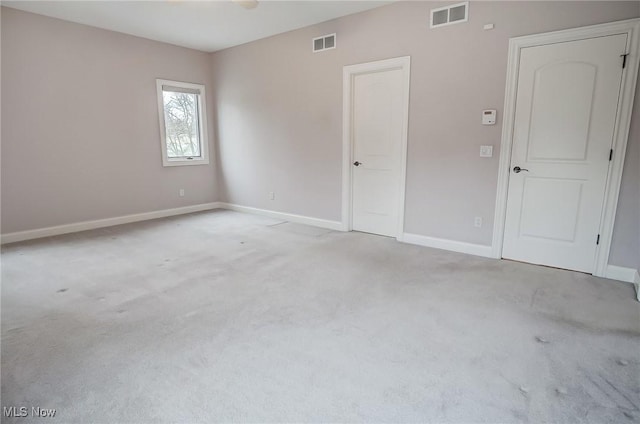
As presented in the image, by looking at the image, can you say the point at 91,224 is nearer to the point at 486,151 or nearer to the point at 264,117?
the point at 264,117

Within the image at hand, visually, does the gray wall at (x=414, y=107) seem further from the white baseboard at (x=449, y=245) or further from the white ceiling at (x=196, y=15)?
the white ceiling at (x=196, y=15)

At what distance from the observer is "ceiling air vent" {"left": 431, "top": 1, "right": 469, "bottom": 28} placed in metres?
3.56

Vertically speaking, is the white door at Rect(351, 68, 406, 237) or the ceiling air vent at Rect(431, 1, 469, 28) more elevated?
the ceiling air vent at Rect(431, 1, 469, 28)

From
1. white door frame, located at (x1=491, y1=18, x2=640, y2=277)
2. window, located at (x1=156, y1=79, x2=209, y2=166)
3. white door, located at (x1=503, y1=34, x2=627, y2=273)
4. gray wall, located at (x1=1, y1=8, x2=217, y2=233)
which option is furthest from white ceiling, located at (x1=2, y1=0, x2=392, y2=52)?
white door, located at (x1=503, y1=34, x2=627, y2=273)

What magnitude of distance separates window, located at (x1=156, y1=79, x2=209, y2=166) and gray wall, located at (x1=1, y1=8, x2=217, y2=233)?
122 mm

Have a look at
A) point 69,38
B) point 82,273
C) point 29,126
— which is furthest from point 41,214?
point 69,38

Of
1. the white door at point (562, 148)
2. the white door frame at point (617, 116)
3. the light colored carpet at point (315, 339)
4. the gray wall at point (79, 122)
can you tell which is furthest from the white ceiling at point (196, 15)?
the light colored carpet at point (315, 339)

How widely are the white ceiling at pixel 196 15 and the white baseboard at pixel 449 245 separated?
280 centimetres

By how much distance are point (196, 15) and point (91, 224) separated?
3284 mm

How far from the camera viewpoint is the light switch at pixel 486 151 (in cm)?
362

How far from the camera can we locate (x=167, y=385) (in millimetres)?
1820

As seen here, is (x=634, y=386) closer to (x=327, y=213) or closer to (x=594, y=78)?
(x=594, y=78)

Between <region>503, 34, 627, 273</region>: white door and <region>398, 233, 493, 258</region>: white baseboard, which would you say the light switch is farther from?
<region>398, 233, 493, 258</region>: white baseboard

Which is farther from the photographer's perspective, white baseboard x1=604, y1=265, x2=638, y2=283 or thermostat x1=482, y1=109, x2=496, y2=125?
thermostat x1=482, y1=109, x2=496, y2=125
